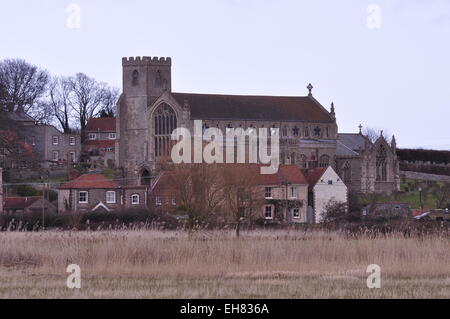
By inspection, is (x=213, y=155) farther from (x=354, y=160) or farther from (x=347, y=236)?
(x=347, y=236)

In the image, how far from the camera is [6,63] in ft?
357

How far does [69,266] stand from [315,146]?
71.0m

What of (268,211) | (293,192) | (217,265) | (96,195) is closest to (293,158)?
(293,192)

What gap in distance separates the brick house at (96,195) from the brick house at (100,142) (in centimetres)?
2339

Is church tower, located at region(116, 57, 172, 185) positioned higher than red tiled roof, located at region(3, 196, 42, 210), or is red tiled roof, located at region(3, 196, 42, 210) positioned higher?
church tower, located at region(116, 57, 172, 185)

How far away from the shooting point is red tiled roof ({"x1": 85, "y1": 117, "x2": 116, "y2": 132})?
11619cm

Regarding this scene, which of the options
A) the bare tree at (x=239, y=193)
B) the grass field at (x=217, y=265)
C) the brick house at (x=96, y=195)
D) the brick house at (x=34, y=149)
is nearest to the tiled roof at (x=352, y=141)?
the brick house at (x=34, y=149)

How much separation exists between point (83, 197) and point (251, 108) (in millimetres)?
29204

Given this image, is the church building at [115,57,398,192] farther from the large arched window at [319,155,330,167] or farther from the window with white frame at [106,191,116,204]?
the window with white frame at [106,191,116,204]

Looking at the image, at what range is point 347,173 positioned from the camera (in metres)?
95.8

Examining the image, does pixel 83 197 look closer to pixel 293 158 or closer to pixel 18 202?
pixel 18 202

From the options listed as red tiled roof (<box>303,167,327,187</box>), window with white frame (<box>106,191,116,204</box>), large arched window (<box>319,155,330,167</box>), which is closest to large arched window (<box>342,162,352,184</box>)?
large arched window (<box>319,155,330,167</box>)

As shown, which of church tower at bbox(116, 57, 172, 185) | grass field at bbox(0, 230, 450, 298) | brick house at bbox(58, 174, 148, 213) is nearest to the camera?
grass field at bbox(0, 230, 450, 298)

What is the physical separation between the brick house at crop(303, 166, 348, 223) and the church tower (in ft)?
71.9
